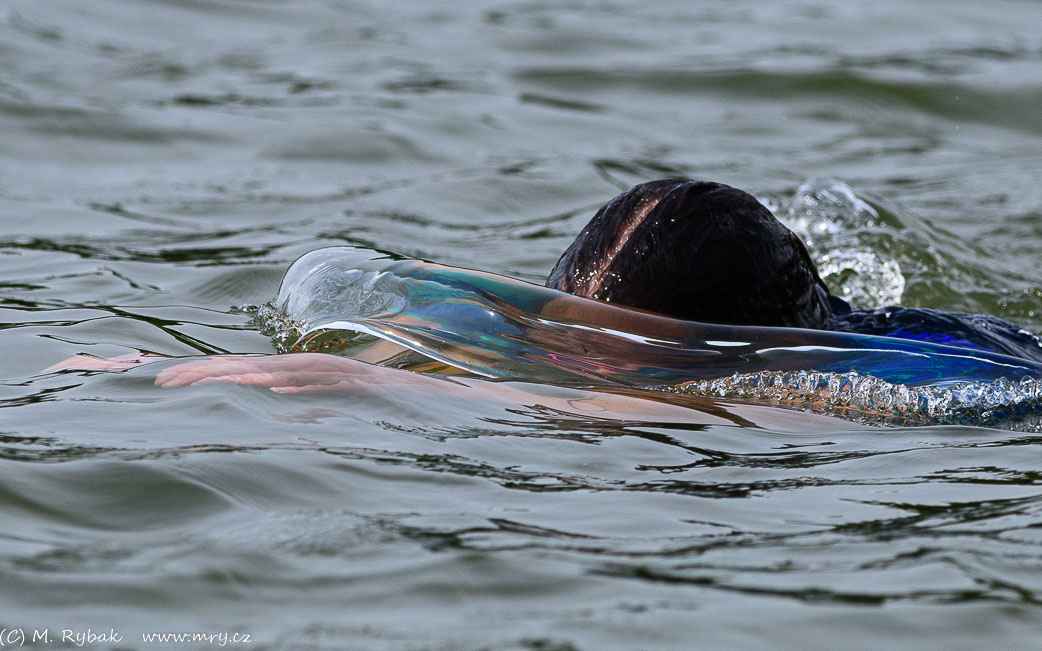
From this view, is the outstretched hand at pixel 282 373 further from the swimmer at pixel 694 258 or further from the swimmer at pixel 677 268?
the swimmer at pixel 694 258

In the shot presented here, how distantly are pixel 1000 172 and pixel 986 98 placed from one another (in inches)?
52.0

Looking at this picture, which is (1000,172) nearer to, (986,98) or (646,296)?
(986,98)

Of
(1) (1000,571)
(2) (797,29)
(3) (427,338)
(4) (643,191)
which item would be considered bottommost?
(1) (1000,571)

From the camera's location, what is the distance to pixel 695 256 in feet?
9.46

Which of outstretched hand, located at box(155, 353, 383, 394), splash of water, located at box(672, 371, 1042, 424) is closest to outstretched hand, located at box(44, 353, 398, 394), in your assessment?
outstretched hand, located at box(155, 353, 383, 394)

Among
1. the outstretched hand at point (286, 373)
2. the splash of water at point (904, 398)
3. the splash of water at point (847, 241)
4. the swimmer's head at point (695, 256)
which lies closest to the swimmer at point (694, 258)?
the swimmer's head at point (695, 256)

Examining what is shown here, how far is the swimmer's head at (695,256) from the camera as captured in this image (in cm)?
288

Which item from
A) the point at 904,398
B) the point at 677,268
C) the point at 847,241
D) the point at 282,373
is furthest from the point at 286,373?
the point at 847,241

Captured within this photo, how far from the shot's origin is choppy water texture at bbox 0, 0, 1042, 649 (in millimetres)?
1863

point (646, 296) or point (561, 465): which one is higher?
point (646, 296)

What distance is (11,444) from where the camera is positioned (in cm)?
245

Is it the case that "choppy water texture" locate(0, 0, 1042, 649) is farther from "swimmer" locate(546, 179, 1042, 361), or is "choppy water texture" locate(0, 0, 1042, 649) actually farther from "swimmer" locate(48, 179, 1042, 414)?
"swimmer" locate(546, 179, 1042, 361)

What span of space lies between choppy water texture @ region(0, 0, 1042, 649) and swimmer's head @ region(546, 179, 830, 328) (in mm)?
324

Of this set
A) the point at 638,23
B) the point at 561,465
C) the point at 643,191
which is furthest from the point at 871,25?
the point at 561,465
